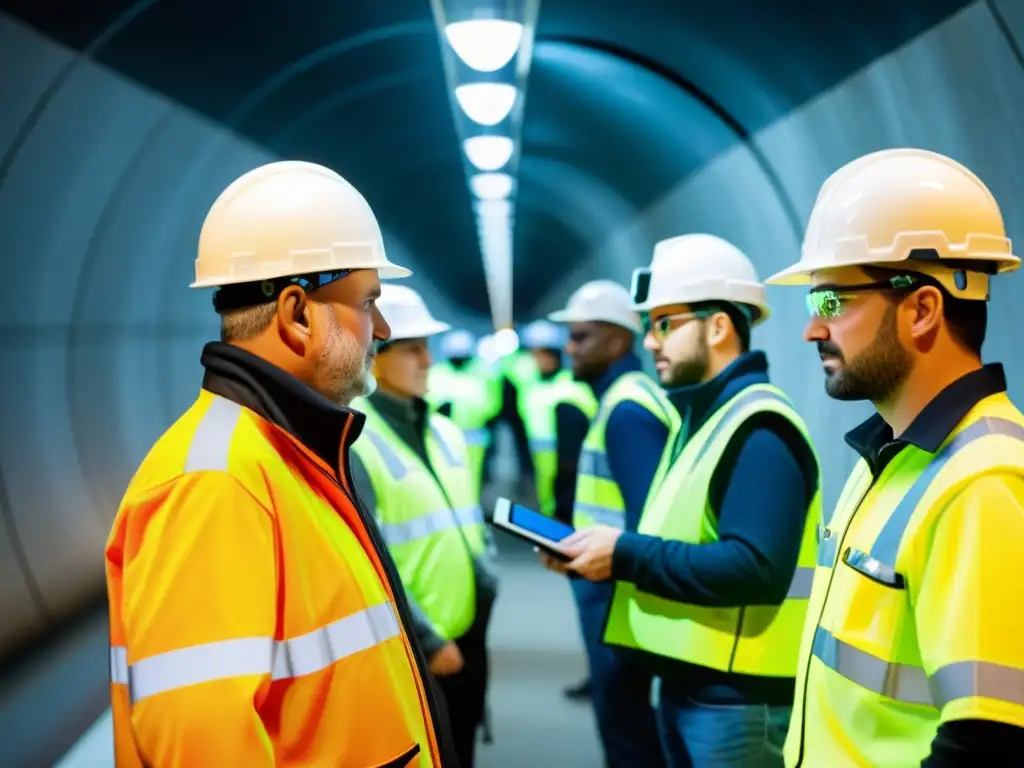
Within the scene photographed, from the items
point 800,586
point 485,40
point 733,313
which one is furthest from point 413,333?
point 485,40

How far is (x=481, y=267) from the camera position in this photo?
88.5ft

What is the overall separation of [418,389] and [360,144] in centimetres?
673

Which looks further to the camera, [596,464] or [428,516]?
[596,464]

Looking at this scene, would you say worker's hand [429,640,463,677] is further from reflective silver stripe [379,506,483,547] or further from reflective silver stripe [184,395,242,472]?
reflective silver stripe [184,395,242,472]

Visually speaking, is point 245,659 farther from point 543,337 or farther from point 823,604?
point 543,337

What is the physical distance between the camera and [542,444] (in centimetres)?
943

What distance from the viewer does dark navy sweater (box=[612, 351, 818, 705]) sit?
3.33 meters

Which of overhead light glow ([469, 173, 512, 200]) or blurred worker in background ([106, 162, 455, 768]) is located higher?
overhead light glow ([469, 173, 512, 200])

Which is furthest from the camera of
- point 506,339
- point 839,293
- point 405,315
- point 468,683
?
point 506,339

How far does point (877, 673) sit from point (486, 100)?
24.3 feet

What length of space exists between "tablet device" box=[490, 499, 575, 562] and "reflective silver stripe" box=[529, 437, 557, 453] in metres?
4.65

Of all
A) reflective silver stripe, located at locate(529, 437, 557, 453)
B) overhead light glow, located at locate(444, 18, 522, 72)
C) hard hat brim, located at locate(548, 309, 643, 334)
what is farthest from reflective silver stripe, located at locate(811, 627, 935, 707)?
reflective silver stripe, located at locate(529, 437, 557, 453)

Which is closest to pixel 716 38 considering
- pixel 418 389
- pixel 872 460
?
pixel 418 389

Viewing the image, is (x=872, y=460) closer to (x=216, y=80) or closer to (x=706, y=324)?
(x=706, y=324)
